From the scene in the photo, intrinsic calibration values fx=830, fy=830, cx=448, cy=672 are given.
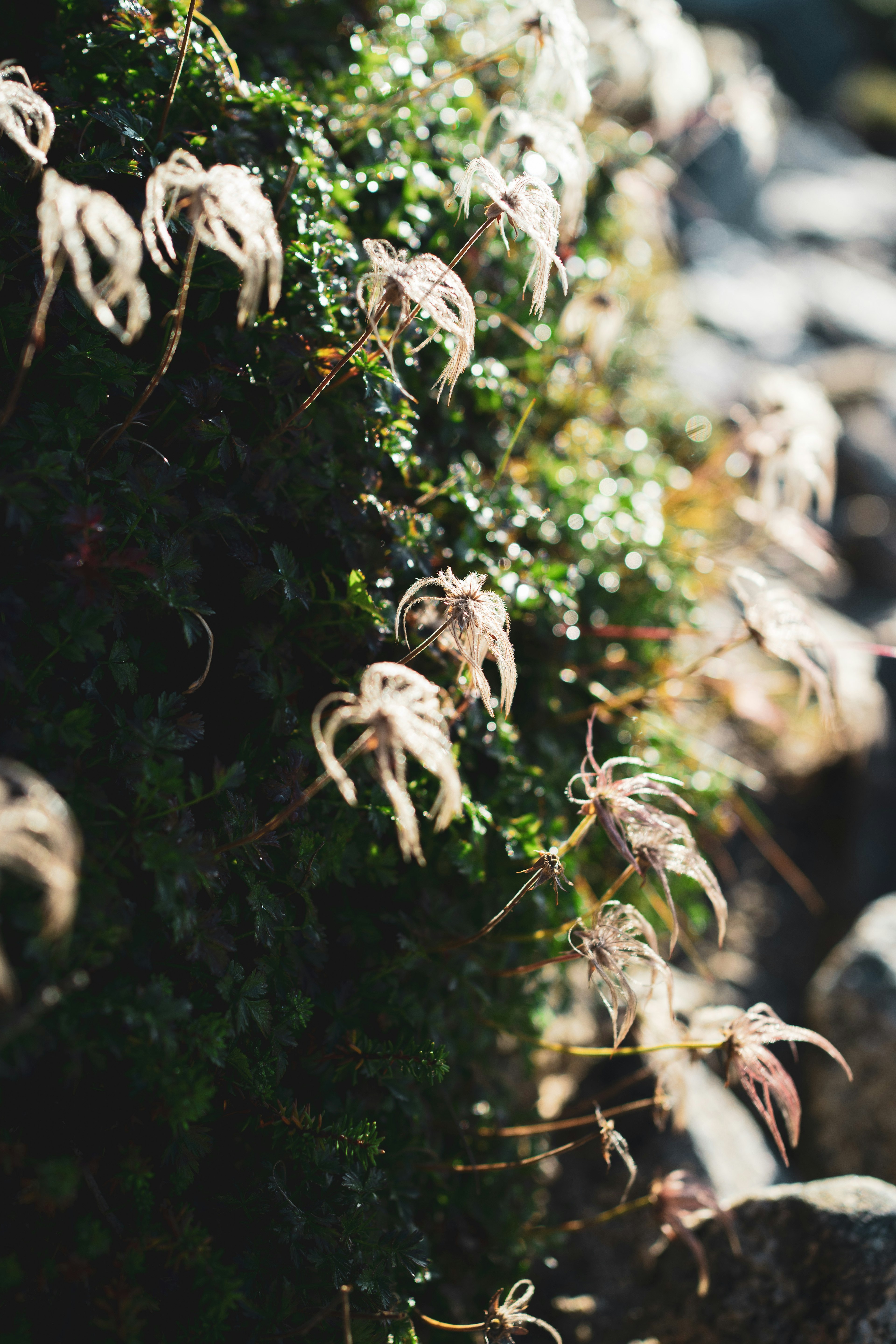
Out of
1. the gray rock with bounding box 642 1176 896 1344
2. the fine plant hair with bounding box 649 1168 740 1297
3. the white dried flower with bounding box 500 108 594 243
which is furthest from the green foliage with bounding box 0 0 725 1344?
the gray rock with bounding box 642 1176 896 1344

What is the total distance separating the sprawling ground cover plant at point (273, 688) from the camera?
4.44 feet

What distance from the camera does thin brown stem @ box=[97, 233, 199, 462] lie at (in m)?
1.37

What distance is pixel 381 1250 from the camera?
5.29ft

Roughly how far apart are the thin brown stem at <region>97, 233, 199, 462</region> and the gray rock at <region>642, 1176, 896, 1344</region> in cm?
236

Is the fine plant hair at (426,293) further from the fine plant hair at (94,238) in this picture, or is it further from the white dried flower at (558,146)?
the white dried flower at (558,146)

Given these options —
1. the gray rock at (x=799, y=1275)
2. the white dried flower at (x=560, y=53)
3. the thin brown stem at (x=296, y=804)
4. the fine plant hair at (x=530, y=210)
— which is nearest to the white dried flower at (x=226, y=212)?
the fine plant hair at (x=530, y=210)

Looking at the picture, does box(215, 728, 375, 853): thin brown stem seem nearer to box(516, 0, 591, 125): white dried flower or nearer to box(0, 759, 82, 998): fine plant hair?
box(0, 759, 82, 998): fine plant hair

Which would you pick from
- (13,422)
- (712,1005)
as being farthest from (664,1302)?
(13,422)

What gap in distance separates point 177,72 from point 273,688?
4.11ft

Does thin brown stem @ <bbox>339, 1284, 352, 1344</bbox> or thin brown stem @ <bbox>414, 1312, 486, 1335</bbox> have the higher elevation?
thin brown stem @ <bbox>339, 1284, 352, 1344</bbox>

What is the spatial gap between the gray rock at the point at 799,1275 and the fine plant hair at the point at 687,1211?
0.14ft

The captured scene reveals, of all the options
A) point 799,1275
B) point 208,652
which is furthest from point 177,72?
point 799,1275

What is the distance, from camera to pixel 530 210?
1.55m

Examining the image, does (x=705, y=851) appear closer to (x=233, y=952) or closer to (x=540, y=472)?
(x=540, y=472)
